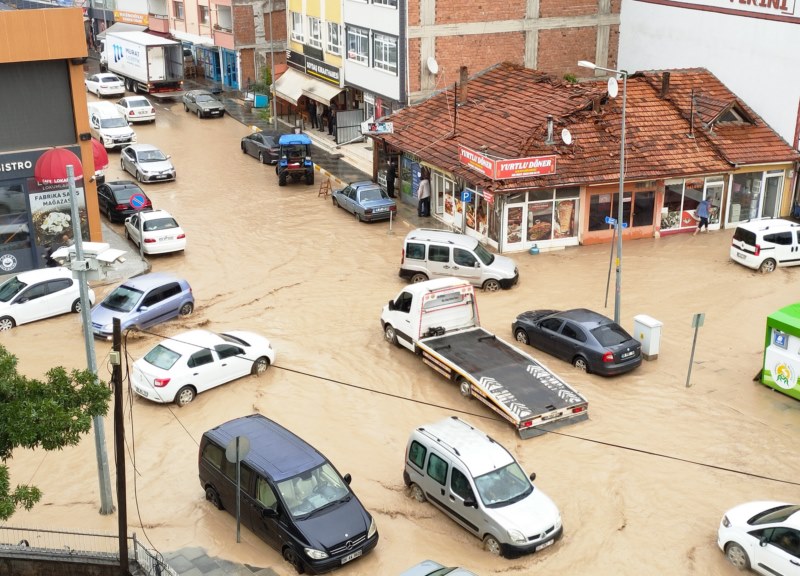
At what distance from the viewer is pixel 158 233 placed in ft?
107

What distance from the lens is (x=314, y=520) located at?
16.6 metres

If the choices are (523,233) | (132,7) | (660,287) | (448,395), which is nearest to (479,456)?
(448,395)

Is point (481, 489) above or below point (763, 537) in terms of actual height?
above

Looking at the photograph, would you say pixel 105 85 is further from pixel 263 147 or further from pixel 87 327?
pixel 87 327

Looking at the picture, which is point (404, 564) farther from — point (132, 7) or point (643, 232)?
point (132, 7)

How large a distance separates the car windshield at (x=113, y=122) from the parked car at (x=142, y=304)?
896 inches

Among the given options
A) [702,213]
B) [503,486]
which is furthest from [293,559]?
[702,213]

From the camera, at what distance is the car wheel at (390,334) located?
25.6 m

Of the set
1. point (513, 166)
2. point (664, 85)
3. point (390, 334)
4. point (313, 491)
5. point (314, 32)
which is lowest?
point (390, 334)

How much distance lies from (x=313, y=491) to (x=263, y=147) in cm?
3091

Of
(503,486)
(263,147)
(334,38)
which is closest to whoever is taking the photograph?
(503,486)

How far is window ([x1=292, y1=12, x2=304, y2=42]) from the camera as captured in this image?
53125mm

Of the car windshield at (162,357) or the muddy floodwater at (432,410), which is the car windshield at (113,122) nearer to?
the muddy floodwater at (432,410)

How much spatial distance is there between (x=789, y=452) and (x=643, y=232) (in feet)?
50.1
